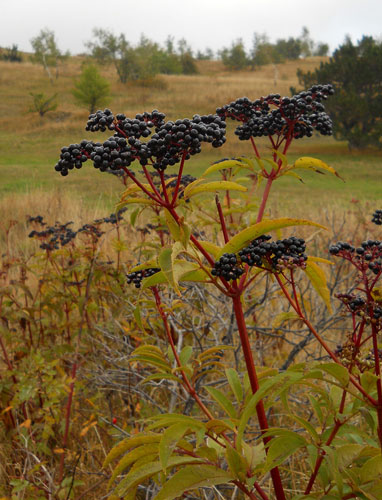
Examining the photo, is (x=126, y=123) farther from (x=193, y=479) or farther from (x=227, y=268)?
(x=193, y=479)

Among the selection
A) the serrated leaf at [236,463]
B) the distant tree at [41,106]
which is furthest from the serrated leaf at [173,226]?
the distant tree at [41,106]

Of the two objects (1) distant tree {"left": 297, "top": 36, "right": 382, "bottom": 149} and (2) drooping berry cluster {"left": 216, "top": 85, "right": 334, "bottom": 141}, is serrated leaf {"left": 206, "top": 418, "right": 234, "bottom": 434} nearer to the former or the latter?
(2) drooping berry cluster {"left": 216, "top": 85, "right": 334, "bottom": 141}

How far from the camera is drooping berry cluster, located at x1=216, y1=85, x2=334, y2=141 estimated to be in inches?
59.3

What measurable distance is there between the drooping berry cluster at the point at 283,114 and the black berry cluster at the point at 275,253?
1.69 ft

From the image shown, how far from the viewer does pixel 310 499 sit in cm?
116

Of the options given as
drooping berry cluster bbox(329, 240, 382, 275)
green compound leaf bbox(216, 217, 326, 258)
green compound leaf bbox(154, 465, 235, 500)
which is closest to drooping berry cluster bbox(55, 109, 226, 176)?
green compound leaf bbox(216, 217, 326, 258)

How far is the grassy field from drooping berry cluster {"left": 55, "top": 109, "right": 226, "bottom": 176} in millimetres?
834

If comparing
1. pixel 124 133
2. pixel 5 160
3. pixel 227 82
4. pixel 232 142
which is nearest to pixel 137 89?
pixel 227 82

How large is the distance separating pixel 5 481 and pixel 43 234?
217cm

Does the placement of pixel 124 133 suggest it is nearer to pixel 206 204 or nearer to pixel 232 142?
pixel 206 204

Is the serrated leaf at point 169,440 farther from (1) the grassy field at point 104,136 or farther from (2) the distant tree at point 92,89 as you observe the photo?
(2) the distant tree at point 92,89

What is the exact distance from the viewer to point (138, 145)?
109cm

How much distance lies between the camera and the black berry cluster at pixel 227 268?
1091 mm

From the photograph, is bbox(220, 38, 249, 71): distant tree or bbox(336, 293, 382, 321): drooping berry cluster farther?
bbox(220, 38, 249, 71): distant tree
